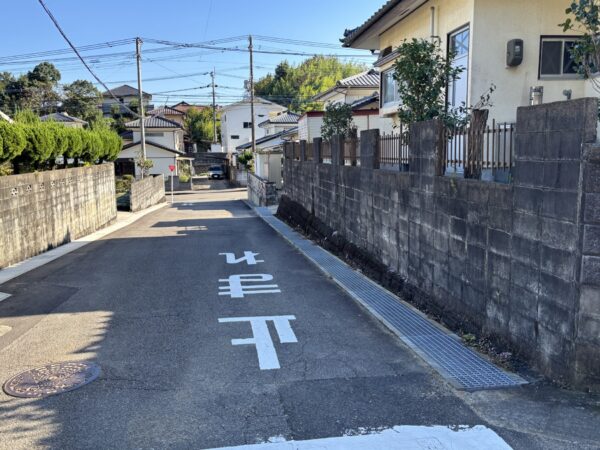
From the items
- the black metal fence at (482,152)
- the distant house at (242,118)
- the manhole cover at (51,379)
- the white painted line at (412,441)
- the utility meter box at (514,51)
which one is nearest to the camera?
the white painted line at (412,441)

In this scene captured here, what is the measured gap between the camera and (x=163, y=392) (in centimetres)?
457

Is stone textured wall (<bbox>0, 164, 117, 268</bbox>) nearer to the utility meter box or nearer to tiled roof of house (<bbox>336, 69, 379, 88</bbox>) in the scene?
the utility meter box

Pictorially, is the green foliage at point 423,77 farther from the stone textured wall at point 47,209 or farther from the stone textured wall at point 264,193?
the stone textured wall at point 264,193

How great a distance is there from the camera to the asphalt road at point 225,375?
3.86m

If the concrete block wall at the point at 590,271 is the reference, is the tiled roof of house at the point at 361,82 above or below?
above

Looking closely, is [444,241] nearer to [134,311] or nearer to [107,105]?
[134,311]

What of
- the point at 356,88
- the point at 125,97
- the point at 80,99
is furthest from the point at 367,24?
the point at 125,97

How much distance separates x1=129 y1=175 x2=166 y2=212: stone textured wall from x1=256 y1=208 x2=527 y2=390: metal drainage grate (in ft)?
66.9

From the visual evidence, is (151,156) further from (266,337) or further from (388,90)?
(266,337)

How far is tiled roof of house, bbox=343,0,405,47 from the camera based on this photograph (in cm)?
1107

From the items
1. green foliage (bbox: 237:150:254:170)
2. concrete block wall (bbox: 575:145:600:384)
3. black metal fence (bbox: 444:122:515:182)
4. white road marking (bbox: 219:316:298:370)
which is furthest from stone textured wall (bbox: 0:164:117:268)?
green foliage (bbox: 237:150:254:170)

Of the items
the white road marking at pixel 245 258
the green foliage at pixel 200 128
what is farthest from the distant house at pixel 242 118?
the white road marking at pixel 245 258

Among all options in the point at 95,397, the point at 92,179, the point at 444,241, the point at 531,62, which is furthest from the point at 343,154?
the point at 92,179

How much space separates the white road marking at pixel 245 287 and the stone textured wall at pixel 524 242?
2.20 metres
